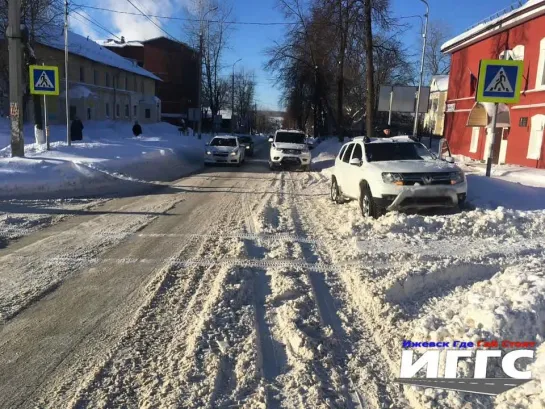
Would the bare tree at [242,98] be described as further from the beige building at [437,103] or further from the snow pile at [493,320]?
the snow pile at [493,320]

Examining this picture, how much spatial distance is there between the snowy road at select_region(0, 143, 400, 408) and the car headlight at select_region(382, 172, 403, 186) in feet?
6.52

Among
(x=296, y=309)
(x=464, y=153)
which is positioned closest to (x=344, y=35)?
(x=464, y=153)

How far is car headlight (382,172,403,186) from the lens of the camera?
853 cm

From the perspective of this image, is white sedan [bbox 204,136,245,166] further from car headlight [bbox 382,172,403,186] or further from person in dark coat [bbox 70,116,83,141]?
car headlight [bbox 382,172,403,186]

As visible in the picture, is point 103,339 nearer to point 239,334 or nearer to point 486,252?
point 239,334

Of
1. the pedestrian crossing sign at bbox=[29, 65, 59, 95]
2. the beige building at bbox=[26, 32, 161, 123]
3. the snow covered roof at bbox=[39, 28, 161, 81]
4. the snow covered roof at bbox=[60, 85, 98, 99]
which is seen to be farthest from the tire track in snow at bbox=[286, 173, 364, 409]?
the snow covered roof at bbox=[60, 85, 98, 99]

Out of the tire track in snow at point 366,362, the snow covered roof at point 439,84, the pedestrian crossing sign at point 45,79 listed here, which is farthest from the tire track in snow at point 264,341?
the snow covered roof at point 439,84

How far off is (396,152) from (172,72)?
75.3 meters

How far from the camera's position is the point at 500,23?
22.6 m

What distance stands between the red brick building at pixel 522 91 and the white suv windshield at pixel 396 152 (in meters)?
9.80

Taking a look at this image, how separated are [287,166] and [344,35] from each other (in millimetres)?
11787

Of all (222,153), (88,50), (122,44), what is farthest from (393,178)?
(122,44)

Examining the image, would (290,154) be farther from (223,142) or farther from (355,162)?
(355,162)

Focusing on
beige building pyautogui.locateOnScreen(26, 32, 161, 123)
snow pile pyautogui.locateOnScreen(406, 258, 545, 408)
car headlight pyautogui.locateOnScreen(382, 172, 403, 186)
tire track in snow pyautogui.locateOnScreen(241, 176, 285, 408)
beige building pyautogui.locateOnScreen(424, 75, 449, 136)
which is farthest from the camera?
beige building pyautogui.locateOnScreen(424, 75, 449, 136)
